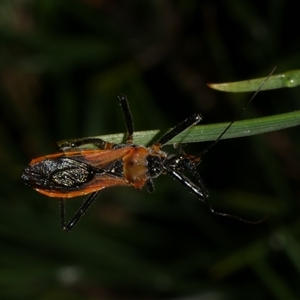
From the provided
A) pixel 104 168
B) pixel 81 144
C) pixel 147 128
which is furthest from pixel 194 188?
pixel 147 128

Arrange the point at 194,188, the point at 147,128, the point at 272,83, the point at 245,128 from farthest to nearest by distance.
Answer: the point at 147,128, the point at 194,188, the point at 272,83, the point at 245,128

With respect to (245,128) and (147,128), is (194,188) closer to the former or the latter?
(245,128)

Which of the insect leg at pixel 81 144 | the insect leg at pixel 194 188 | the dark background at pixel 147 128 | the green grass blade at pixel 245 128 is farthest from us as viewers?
the dark background at pixel 147 128

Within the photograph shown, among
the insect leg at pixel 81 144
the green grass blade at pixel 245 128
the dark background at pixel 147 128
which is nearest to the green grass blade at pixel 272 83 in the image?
the green grass blade at pixel 245 128

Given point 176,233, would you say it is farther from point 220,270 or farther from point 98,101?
point 98,101

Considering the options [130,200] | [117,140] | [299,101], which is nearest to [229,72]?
[299,101]

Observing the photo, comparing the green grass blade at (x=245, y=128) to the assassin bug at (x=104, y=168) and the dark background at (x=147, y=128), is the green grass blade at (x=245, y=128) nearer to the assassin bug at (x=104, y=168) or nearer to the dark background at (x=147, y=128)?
the assassin bug at (x=104, y=168)
